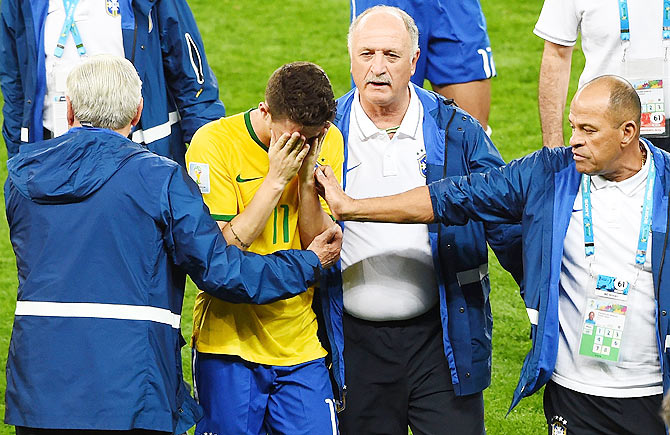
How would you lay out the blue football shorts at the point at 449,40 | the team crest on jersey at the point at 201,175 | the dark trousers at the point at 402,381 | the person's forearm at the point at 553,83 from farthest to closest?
the blue football shorts at the point at 449,40, the person's forearm at the point at 553,83, the dark trousers at the point at 402,381, the team crest on jersey at the point at 201,175

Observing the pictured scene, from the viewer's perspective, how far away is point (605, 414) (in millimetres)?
3588

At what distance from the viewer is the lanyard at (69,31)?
4.64m

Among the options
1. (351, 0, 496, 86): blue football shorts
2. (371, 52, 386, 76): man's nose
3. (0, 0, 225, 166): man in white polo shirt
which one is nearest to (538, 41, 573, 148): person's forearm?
(351, 0, 496, 86): blue football shorts

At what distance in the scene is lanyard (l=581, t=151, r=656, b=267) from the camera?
3.47 metres

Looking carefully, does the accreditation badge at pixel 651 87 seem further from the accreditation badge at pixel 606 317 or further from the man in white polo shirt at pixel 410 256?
the accreditation badge at pixel 606 317

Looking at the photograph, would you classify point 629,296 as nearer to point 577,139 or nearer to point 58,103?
point 577,139

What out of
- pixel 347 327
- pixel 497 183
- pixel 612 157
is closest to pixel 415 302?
pixel 347 327

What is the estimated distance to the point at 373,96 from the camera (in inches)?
156

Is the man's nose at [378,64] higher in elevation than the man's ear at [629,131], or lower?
higher

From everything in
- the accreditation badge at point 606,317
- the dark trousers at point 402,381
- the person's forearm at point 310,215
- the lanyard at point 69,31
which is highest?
the lanyard at point 69,31

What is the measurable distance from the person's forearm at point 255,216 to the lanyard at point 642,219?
95cm

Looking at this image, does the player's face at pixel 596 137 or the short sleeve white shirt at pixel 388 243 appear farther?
the short sleeve white shirt at pixel 388 243

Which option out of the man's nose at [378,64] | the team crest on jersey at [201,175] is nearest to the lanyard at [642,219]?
the man's nose at [378,64]

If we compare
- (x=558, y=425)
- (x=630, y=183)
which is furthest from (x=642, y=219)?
(x=558, y=425)
